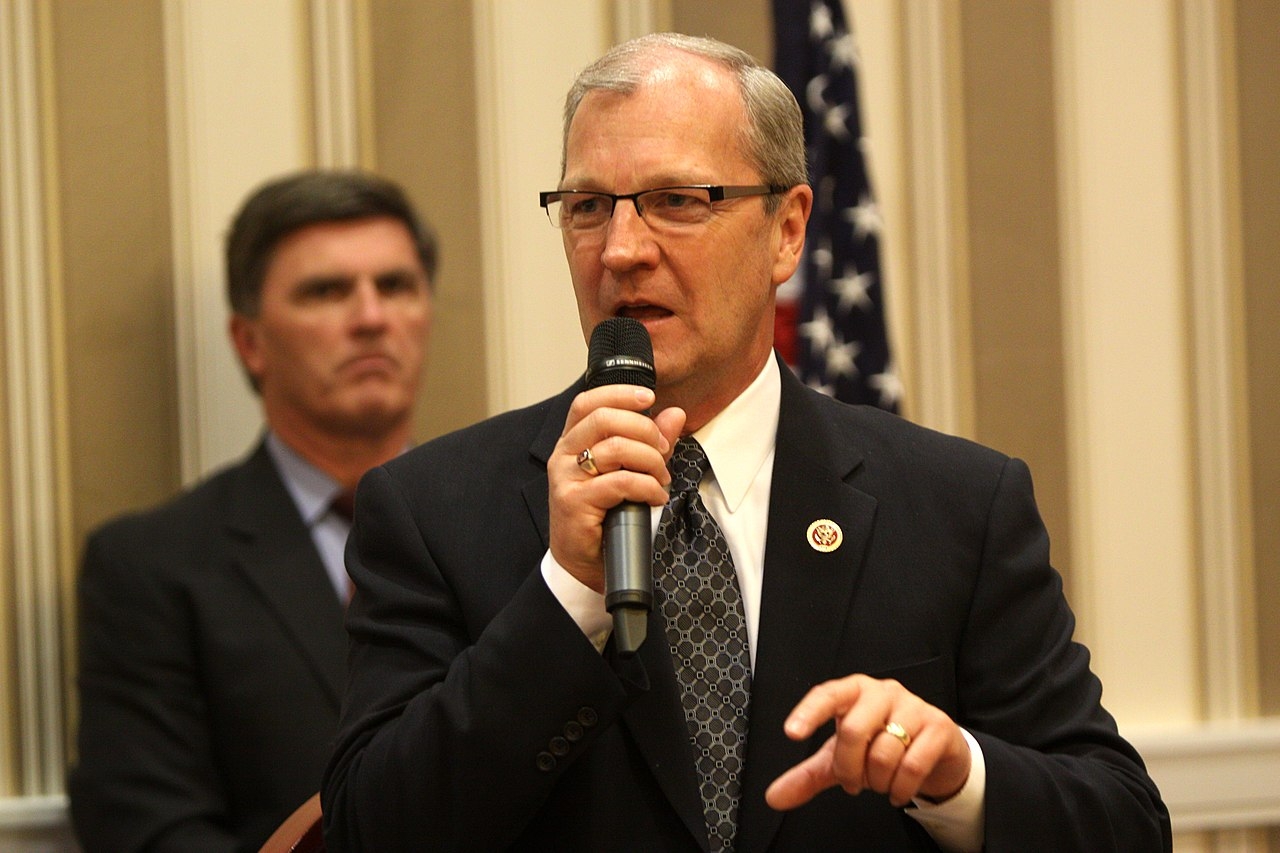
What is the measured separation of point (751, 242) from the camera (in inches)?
76.4

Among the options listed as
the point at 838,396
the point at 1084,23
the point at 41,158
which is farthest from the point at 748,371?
the point at 1084,23


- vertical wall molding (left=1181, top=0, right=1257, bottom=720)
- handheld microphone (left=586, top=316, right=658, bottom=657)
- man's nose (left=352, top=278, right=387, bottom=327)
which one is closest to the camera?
handheld microphone (left=586, top=316, right=658, bottom=657)

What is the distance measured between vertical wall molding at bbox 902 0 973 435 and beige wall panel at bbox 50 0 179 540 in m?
1.78

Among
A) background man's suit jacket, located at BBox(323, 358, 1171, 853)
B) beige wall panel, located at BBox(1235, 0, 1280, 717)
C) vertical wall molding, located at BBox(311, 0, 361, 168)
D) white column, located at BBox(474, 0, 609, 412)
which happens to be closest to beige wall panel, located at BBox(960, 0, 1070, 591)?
beige wall panel, located at BBox(1235, 0, 1280, 717)

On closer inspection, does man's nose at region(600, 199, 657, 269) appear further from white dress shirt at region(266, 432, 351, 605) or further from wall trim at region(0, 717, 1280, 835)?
wall trim at region(0, 717, 1280, 835)

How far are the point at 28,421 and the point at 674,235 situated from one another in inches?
84.0

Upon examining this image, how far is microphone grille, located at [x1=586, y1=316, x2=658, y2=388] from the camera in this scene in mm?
1670

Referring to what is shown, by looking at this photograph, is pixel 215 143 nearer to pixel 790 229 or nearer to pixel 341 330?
pixel 341 330

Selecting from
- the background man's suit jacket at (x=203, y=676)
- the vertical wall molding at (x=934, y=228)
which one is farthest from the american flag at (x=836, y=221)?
the background man's suit jacket at (x=203, y=676)

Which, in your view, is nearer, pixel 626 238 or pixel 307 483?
pixel 626 238

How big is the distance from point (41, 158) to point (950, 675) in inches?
98.0

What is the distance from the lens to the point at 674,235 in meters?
1.86

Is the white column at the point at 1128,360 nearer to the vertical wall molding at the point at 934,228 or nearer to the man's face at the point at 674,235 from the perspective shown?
the vertical wall molding at the point at 934,228

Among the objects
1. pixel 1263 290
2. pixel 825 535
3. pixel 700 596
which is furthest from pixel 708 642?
pixel 1263 290
